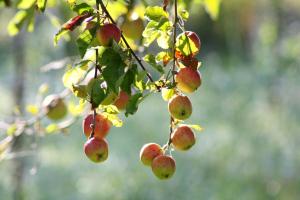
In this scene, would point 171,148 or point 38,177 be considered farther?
point 38,177

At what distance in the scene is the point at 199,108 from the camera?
5305 millimetres

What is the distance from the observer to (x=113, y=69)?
0.64m

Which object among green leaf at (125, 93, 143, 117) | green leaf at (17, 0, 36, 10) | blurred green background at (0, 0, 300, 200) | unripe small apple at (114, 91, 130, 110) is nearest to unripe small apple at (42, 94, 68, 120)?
green leaf at (17, 0, 36, 10)

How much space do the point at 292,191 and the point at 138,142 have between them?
4.62 ft

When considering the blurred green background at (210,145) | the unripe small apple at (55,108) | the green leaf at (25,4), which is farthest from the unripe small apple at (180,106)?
the blurred green background at (210,145)

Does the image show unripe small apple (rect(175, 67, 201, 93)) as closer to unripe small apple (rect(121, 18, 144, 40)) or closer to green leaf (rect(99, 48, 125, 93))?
green leaf (rect(99, 48, 125, 93))

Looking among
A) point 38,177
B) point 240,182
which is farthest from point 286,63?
point 38,177

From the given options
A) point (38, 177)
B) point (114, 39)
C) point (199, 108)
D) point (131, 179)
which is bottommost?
point (199, 108)

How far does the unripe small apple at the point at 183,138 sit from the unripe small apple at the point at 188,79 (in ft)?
0.20

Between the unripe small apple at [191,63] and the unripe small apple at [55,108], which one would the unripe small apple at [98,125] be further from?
the unripe small apple at [55,108]

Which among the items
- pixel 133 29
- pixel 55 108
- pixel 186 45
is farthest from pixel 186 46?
pixel 55 108

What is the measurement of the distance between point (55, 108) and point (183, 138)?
599 mm

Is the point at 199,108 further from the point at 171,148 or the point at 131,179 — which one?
the point at 171,148

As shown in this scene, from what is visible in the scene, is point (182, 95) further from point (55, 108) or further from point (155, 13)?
point (55, 108)
